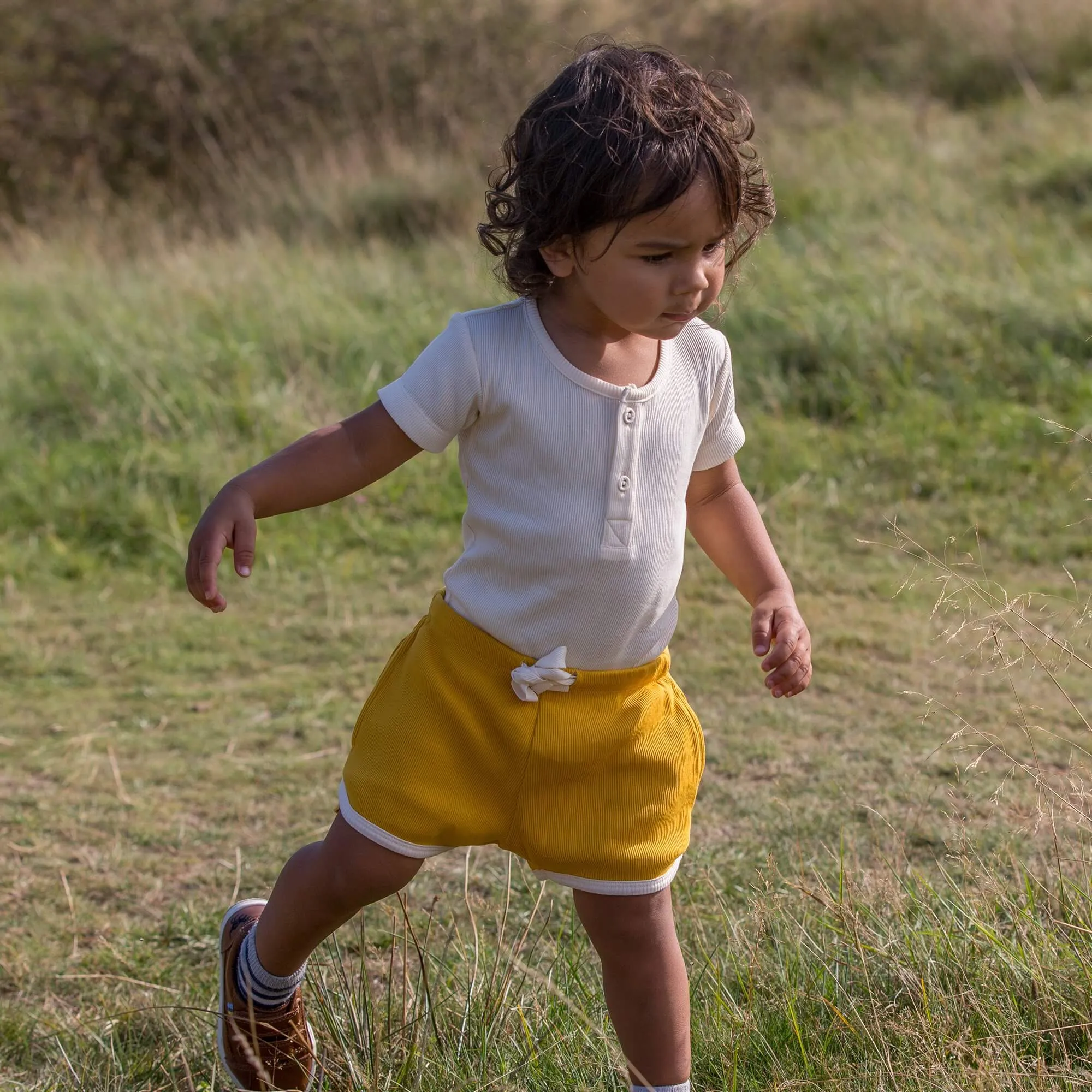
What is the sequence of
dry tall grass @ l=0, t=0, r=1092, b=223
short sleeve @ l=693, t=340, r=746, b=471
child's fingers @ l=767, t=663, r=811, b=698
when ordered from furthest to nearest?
dry tall grass @ l=0, t=0, r=1092, b=223, short sleeve @ l=693, t=340, r=746, b=471, child's fingers @ l=767, t=663, r=811, b=698

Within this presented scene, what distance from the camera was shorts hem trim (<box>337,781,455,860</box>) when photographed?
205 cm

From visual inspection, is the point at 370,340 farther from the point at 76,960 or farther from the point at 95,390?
the point at 76,960

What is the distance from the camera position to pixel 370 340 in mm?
6223

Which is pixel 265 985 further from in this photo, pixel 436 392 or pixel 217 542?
pixel 436 392

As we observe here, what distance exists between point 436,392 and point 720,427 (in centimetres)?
49

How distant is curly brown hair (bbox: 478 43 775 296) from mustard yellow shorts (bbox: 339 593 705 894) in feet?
1.99

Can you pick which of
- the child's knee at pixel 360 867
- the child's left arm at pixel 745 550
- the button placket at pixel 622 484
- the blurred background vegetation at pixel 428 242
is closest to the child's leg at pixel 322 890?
the child's knee at pixel 360 867

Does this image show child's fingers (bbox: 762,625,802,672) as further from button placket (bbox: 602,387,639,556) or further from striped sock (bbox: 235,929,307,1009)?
striped sock (bbox: 235,929,307,1009)

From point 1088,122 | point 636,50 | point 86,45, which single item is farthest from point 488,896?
point 86,45

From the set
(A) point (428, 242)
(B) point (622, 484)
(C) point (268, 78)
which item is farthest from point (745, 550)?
(C) point (268, 78)

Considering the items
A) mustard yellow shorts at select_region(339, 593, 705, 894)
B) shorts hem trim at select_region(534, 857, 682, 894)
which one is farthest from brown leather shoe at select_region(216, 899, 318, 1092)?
shorts hem trim at select_region(534, 857, 682, 894)

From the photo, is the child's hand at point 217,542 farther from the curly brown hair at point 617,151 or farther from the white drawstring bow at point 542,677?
the curly brown hair at point 617,151

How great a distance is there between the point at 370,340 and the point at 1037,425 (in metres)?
2.75

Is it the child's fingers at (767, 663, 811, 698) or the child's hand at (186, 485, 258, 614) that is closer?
the child's hand at (186, 485, 258, 614)
